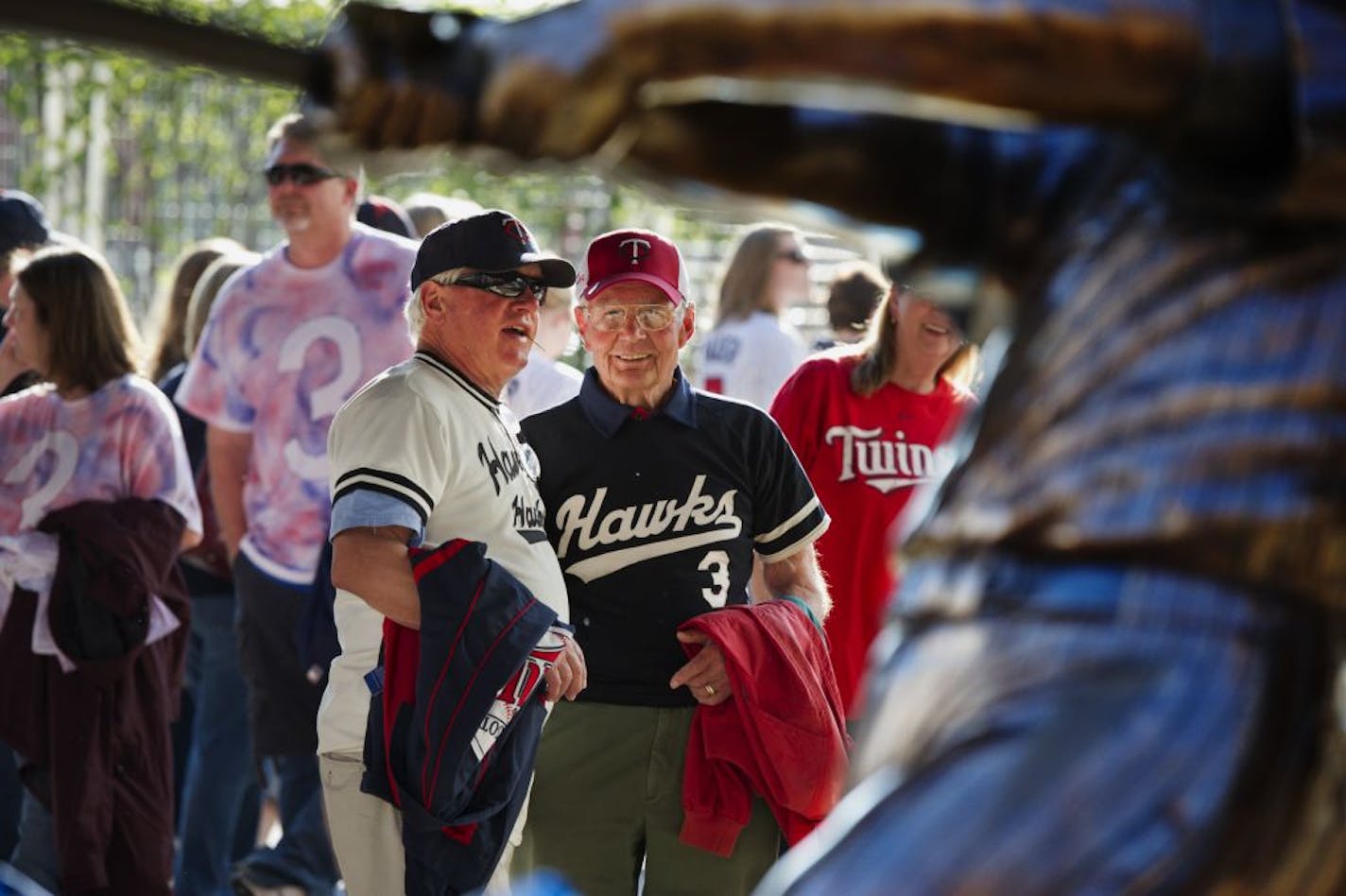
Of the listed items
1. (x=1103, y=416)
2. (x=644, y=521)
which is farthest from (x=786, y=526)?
(x=1103, y=416)

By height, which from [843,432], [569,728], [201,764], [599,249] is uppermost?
[599,249]

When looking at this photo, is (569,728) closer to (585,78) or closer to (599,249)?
(599,249)

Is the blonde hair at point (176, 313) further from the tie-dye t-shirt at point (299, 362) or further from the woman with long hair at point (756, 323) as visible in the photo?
the woman with long hair at point (756, 323)

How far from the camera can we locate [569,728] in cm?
464

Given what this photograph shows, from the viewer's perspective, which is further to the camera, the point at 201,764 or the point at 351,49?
the point at 201,764

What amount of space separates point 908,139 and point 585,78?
1.14 feet

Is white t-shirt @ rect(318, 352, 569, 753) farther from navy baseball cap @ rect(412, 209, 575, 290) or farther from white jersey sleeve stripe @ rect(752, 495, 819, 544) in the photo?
white jersey sleeve stripe @ rect(752, 495, 819, 544)

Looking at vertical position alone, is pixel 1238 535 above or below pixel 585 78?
below

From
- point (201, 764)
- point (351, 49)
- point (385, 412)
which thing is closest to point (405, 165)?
point (351, 49)

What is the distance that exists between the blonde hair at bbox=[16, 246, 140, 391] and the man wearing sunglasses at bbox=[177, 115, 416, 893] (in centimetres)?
35

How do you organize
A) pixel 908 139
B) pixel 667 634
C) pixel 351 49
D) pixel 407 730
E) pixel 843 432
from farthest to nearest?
pixel 843 432
pixel 667 634
pixel 407 730
pixel 908 139
pixel 351 49

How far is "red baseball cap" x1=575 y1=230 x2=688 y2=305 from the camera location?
464cm

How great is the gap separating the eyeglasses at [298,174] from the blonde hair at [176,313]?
119 cm

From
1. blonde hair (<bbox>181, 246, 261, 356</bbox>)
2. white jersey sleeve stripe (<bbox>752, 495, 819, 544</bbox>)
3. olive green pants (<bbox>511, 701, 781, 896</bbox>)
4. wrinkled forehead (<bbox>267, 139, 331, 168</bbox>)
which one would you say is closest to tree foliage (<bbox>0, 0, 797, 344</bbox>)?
blonde hair (<bbox>181, 246, 261, 356</bbox>)
